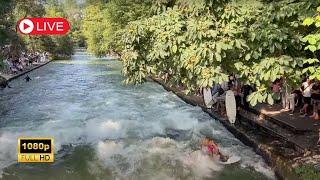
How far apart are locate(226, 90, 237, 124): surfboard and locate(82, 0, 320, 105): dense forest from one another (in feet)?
24.1

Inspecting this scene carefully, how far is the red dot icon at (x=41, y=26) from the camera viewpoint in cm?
1232

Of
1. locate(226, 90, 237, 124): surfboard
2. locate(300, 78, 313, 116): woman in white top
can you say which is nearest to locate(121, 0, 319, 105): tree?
locate(226, 90, 237, 124): surfboard

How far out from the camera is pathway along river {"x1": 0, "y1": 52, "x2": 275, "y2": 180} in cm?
1394

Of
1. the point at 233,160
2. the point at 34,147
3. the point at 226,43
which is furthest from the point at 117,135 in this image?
the point at 226,43

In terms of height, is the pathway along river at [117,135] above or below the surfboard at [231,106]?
below

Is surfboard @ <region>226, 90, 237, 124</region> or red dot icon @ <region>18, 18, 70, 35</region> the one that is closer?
red dot icon @ <region>18, 18, 70, 35</region>

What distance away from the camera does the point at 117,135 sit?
19.2 metres

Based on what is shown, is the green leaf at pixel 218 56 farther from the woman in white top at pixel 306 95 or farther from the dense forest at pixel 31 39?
the dense forest at pixel 31 39

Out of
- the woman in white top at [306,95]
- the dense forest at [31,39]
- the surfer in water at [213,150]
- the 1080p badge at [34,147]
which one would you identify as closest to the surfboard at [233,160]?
the surfer in water at [213,150]

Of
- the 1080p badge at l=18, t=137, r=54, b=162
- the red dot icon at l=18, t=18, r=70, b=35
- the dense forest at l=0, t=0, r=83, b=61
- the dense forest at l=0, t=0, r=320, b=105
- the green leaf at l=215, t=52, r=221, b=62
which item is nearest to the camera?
the green leaf at l=215, t=52, r=221, b=62

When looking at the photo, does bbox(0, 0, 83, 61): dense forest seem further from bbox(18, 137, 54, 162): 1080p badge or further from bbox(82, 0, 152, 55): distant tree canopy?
bbox(18, 137, 54, 162): 1080p badge

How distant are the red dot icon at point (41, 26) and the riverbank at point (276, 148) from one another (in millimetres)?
6705

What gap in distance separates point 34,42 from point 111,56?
25.0 meters

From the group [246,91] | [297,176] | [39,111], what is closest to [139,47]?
[297,176]
